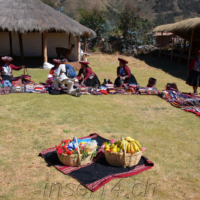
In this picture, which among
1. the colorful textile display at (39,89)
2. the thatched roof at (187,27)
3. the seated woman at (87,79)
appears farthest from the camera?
→ the thatched roof at (187,27)

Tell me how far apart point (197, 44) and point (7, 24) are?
13.9 metres

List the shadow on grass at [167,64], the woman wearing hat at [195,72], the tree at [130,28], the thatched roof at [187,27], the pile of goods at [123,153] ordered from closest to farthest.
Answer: the pile of goods at [123,153] → the woman wearing hat at [195,72] → the thatched roof at [187,27] → the shadow on grass at [167,64] → the tree at [130,28]

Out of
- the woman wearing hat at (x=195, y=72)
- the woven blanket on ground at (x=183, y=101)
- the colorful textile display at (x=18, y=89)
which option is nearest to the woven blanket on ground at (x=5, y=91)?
the colorful textile display at (x=18, y=89)

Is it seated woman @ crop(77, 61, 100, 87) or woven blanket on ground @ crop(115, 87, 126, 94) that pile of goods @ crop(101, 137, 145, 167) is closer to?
woven blanket on ground @ crop(115, 87, 126, 94)

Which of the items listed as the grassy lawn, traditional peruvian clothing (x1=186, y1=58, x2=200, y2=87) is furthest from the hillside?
the grassy lawn

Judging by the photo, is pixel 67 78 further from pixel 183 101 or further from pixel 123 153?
pixel 123 153

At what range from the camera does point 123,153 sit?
11.2 feet

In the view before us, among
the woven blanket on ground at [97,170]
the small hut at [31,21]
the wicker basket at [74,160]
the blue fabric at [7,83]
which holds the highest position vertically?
the small hut at [31,21]

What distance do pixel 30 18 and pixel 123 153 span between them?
10.8 metres

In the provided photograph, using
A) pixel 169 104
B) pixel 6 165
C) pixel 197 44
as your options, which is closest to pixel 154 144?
pixel 6 165

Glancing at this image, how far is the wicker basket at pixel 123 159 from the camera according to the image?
3443 millimetres

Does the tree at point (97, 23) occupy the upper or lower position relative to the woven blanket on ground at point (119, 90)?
upper

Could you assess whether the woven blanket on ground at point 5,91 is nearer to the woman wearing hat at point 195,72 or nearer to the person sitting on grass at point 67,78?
the person sitting on grass at point 67,78

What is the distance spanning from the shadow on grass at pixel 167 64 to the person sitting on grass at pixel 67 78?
718 cm
